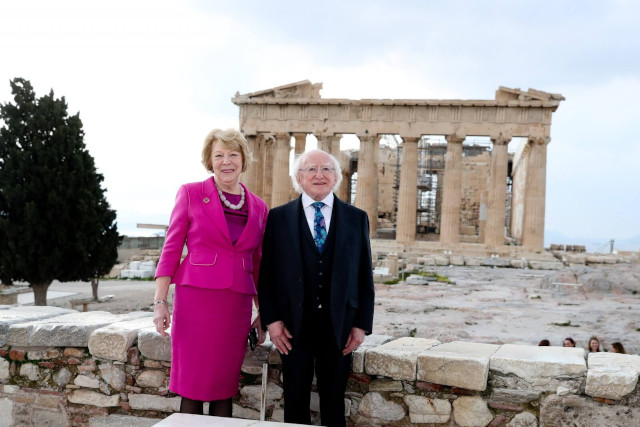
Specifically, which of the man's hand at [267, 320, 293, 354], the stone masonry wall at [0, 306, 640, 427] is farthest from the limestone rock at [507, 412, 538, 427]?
the man's hand at [267, 320, 293, 354]

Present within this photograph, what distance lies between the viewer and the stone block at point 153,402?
455 cm

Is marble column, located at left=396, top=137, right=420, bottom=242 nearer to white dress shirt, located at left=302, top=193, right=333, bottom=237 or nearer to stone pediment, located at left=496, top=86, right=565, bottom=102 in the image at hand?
stone pediment, located at left=496, top=86, right=565, bottom=102

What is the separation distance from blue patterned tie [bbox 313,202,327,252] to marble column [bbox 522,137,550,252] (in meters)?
30.3

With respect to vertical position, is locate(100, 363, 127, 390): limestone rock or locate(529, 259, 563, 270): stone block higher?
locate(100, 363, 127, 390): limestone rock

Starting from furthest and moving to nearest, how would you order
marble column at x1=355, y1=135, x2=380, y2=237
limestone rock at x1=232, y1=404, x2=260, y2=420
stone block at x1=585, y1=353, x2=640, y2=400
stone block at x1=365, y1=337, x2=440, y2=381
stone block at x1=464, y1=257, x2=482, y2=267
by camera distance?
marble column at x1=355, y1=135, x2=380, y2=237 → stone block at x1=464, y1=257, x2=482, y2=267 → limestone rock at x1=232, y1=404, x2=260, y2=420 → stone block at x1=365, y1=337, x2=440, y2=381 → stone block at x1=585, y1=353, x2=640, y2=400

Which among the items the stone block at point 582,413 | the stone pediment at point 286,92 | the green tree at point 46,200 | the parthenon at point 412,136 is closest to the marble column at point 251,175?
the parthenon at point 412,136

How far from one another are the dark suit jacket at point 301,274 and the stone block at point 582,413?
1.30 meters

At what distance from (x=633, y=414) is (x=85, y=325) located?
416cm

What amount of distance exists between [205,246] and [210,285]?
26cm

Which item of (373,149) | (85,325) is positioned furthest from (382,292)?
(373,149)

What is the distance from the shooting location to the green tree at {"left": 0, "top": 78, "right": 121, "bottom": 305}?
15.5m

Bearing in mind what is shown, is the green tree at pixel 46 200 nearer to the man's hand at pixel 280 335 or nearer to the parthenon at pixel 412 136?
the man's hand at pixel 280 335

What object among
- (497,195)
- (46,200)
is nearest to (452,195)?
(497,195)

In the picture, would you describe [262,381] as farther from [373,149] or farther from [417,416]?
[373,149]
